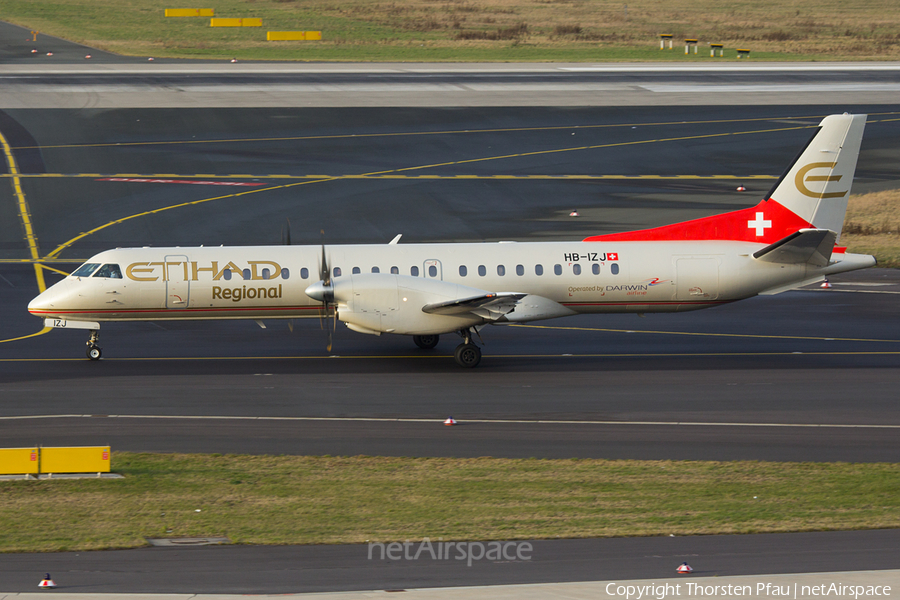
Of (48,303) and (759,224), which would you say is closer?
(48,303)

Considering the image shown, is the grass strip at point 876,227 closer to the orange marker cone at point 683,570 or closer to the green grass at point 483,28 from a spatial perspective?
the orange marker cone at point 683,570

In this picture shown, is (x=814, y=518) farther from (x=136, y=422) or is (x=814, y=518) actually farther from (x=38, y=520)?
(x=136, y=422)

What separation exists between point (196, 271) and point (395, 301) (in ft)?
19.1

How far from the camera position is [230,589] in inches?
520

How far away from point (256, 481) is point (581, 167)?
1431 inches

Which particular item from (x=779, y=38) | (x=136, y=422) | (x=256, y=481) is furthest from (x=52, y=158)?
(x=779, y=38)

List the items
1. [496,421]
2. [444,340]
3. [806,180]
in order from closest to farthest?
[496,421] → [806,180] → [444,340]

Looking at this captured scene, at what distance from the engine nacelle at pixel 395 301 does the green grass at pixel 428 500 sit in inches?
289

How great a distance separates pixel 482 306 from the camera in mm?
26594

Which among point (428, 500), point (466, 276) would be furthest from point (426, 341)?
point (428, 500)

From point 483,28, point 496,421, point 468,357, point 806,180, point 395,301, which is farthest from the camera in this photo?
point 483,28

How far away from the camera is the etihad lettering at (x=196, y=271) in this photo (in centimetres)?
2762

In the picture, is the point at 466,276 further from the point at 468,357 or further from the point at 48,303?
the point at 48,303

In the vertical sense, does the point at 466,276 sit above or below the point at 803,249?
below
